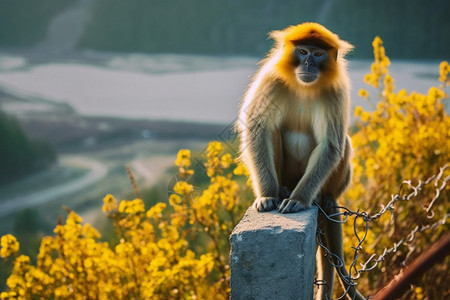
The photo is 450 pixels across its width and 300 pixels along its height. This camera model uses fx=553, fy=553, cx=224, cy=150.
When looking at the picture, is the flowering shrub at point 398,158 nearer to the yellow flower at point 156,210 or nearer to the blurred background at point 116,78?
the yellow flower at point 156,210

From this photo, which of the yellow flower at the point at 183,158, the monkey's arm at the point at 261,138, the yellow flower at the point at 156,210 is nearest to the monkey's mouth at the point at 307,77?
the monkey's arm at the point at 261,138

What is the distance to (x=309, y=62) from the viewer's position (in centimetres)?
341

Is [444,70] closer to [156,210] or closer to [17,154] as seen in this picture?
[156,210]

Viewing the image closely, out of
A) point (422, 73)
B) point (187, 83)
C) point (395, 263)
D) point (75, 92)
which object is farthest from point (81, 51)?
point (395, 263)

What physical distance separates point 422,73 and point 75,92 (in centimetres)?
2525

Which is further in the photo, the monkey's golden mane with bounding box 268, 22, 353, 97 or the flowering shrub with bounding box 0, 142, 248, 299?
the flowering shrub with bounding box 0, 142, 248, 299

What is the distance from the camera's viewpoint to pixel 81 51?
33.8 m

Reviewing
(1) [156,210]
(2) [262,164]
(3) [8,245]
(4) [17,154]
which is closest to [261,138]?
(2) [262,164]

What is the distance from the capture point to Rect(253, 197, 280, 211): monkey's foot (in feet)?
9.71

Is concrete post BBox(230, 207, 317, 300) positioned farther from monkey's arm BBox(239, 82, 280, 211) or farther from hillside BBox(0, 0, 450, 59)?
hillside BBox(0, 0, 450, 59)

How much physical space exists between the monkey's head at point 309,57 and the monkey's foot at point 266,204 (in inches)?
31.7

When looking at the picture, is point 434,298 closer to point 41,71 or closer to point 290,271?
point 290,271

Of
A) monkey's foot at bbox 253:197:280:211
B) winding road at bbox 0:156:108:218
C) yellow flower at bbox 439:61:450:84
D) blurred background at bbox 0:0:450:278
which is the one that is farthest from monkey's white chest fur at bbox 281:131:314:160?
winding road at bbox 0:156:108:218

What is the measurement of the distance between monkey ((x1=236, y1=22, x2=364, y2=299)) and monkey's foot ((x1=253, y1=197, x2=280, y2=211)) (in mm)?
195
